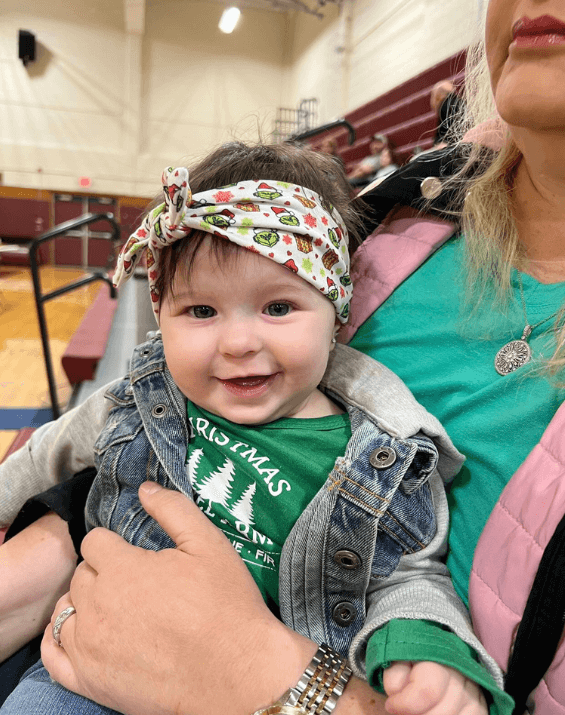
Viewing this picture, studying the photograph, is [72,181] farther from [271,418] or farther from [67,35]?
[271,418]

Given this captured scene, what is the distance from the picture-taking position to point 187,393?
933 millimetres

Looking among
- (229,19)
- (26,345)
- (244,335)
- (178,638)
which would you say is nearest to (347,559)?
(178,638)

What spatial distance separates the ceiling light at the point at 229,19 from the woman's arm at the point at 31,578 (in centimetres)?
1239

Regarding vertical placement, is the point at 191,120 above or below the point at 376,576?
above

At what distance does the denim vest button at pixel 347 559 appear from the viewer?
812 mm

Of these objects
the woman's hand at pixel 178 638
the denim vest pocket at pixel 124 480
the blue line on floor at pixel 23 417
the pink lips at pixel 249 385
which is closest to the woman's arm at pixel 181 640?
the woman's hand at pixel 178 638

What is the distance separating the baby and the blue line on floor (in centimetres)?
229

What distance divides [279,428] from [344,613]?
11.7 inches

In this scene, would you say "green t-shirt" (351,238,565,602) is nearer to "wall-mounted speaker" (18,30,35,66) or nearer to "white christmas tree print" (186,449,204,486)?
"white christmas tree print" (186,449,204,486)

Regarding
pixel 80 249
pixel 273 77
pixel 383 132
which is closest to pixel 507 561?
pixel 383 132

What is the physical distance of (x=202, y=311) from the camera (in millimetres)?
890

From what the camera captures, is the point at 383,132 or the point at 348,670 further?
the point at 383,132

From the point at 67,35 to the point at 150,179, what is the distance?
3.19m

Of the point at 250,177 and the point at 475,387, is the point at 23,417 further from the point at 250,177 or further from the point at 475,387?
the point at 475,387
